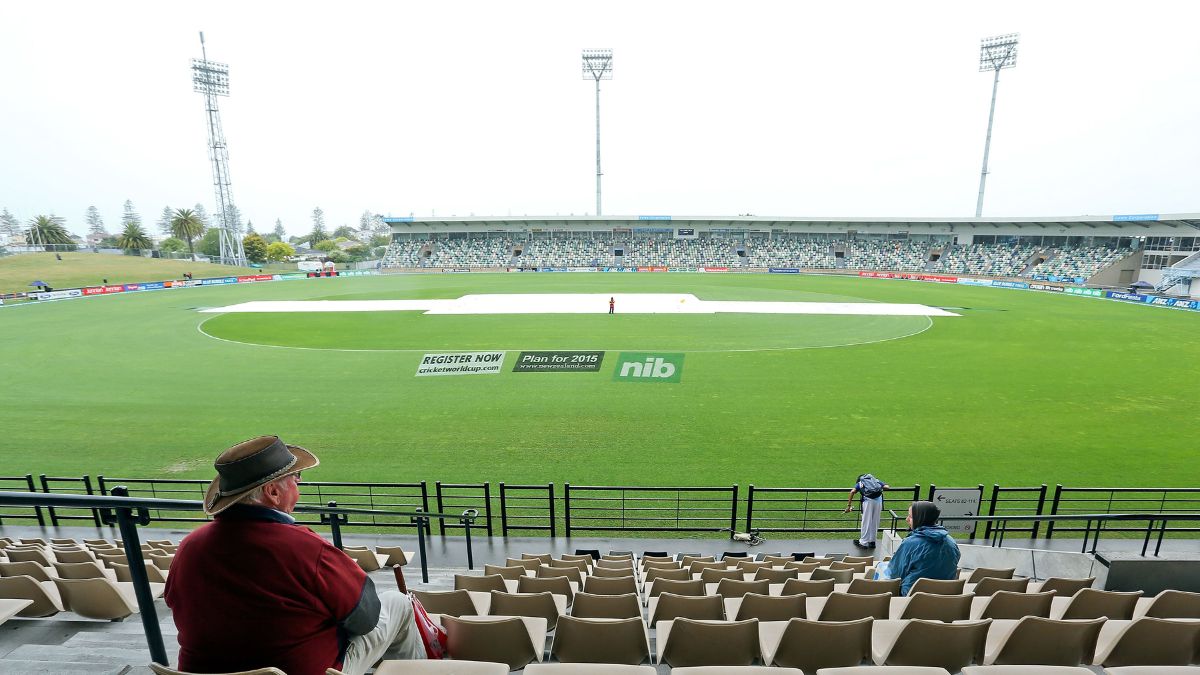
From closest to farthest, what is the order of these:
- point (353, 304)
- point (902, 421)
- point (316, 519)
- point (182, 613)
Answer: point (182, 613), point (316, 519), point (902, 421), point (353, 304)

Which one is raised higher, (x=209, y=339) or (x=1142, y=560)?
(x=1142, y=560)

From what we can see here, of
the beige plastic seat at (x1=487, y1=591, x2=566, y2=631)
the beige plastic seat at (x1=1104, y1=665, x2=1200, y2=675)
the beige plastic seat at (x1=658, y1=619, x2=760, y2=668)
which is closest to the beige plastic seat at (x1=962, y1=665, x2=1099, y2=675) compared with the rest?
the beige plastic seat at (x1=1104, y1=665, x2=1200, y2=675)

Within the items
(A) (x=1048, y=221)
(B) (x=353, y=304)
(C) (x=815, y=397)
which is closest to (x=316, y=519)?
(C) (x=815, y=397)

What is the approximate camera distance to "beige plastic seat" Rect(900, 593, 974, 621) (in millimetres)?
4152

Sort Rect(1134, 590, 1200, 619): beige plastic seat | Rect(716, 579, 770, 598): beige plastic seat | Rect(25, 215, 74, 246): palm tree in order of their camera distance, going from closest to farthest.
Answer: Rect(1134, 590, 1200, 619): beige plastic seat → Rect(716, 579, 770, 598): beige plastic seat → Rect(25, 215, 74, 246): palm tree

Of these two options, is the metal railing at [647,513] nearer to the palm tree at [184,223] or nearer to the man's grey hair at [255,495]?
the man's grey hair at [255,495]

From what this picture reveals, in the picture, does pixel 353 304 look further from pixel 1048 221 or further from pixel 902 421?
pixel 1048 221

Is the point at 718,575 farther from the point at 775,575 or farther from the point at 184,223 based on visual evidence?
the point at 184,223

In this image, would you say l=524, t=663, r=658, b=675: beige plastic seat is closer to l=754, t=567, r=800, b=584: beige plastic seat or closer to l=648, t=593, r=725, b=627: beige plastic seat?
l=648, t=593, r=725, b=627: beige plastic seat

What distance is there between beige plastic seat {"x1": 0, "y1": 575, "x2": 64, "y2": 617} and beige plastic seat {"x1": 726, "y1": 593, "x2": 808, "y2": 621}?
5.44 metres

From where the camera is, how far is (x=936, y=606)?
4188 millimetres

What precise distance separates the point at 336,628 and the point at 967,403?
63.6ft

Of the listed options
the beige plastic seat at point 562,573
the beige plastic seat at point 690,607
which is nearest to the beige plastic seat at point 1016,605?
the beige plastic seat at point 690,607

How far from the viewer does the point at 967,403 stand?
17.0 m
